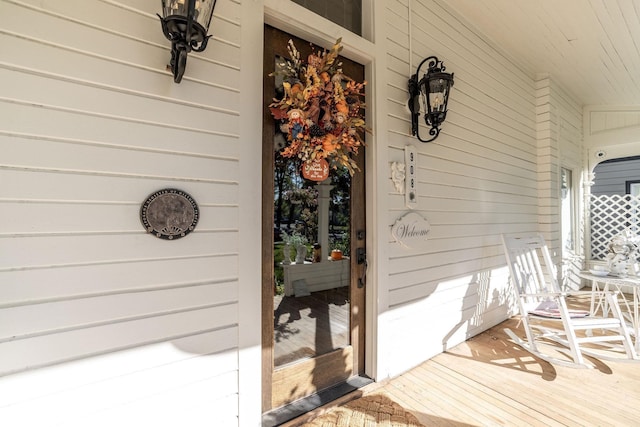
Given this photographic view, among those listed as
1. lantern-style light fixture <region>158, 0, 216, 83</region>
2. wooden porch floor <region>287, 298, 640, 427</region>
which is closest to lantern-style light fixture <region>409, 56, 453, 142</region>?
lantern-style light fixture <region>158, 0, 216, 83</region>

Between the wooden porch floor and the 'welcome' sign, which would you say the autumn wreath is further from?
the wooden porch floor

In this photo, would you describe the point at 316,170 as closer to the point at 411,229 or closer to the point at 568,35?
the point at 411,229

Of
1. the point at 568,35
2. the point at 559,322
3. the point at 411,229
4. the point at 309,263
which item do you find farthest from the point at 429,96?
the point at 559,322

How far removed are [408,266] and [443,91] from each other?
144 cm

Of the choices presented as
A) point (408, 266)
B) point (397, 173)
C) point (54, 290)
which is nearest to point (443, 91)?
point (397, 173)

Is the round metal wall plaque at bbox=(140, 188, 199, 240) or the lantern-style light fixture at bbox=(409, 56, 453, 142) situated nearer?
the round metal wall plaque at bbox=(140, 188, 199, 240)

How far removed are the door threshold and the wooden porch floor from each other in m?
0.04

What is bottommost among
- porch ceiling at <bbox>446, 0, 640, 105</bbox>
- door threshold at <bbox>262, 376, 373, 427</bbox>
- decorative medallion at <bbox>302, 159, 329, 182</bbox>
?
door threshold at <bbox>262, 376, 373, 427</bbox>

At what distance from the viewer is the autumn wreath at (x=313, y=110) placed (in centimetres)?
172

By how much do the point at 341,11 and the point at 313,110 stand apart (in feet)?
3.33

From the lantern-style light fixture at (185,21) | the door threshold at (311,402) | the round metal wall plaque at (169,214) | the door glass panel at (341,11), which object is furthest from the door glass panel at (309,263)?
the door glass panel at (341,11)

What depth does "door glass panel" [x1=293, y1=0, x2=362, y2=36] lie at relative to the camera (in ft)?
6.66

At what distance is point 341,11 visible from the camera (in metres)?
2.19

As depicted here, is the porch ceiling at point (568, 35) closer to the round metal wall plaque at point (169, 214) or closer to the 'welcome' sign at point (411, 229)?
the 'welcome' sign at point (411, 229)
